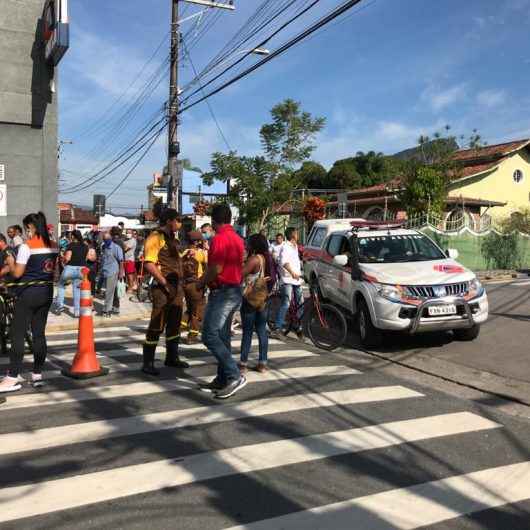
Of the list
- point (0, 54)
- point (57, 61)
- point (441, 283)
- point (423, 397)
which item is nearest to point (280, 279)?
point (441, 283)

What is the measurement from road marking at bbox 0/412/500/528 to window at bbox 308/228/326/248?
7168 millimetres

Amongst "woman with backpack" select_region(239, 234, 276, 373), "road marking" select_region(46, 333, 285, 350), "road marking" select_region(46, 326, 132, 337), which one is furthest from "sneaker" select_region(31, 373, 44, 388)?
"road marking" select_region(46, 326, 132, 337)

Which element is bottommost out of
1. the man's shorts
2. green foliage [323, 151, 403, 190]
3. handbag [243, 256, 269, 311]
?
the man's shorts

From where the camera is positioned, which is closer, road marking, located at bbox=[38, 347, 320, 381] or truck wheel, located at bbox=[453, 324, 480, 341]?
road marking, located at bbox=[38, 347, 320, 381]

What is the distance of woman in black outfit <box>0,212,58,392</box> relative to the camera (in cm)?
577

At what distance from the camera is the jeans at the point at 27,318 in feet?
19.0

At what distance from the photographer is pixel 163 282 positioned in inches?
247

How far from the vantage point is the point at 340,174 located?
56.3 metres

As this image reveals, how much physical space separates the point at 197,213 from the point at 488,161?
17723 millimetres

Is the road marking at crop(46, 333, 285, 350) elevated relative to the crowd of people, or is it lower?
lower

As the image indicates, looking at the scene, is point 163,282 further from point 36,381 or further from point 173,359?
point 36,381

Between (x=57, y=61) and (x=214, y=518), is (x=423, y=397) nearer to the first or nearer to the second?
(x=214, y=518)

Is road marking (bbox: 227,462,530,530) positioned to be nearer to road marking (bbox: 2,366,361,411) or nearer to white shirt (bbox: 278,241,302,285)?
road marking (bbox: 2,366,361,411)

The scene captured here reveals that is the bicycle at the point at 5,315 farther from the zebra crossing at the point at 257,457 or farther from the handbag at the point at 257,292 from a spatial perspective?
the handbag at the point at 257,292
